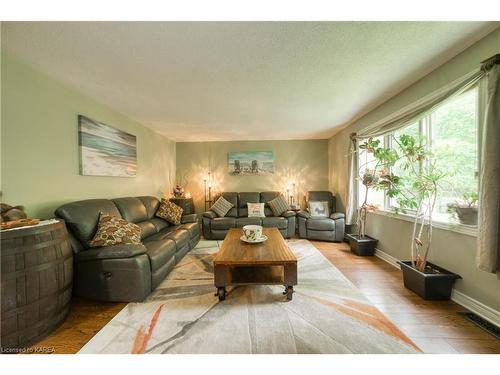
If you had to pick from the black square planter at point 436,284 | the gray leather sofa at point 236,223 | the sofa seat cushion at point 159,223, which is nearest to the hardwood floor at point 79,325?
the sofa seat cushion at point 159,223

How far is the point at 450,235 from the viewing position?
1825 millimetres

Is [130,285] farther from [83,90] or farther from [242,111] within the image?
[242,111]

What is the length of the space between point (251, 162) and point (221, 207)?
1504mm

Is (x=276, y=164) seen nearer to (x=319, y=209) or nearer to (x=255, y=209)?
(x=255, y=209)

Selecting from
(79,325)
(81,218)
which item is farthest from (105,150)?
(79,325)

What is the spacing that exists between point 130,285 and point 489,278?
3.18m

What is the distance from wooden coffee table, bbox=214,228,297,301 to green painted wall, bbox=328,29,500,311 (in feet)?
5.20

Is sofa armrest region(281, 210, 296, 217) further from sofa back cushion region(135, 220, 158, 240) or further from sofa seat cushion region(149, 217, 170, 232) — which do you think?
sofa back cushion region(135, 220, 158, 240)

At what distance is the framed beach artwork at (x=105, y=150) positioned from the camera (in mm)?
2330

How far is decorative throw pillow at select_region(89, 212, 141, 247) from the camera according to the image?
1869 millimetres

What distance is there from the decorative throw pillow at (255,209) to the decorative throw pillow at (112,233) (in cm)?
259

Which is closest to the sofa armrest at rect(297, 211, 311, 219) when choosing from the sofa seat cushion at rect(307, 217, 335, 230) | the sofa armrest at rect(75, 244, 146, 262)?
the sofa seat cushion at rect(307, 217, 335, 230)

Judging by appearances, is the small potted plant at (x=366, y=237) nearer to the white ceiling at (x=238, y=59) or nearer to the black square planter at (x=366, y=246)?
the black square planter at (x=366, y=246)
